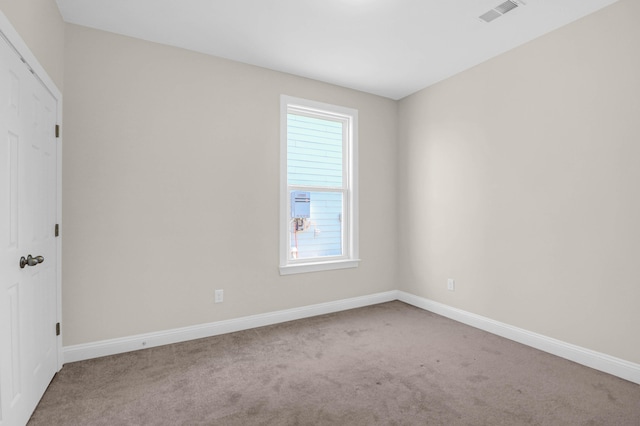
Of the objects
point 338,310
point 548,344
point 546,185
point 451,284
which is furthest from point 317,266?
point 546,185

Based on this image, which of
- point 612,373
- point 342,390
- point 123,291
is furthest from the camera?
point 123,291

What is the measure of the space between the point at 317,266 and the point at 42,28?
3.08 meters

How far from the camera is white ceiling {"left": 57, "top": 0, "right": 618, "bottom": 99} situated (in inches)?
96.7

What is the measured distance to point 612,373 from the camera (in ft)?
7.95

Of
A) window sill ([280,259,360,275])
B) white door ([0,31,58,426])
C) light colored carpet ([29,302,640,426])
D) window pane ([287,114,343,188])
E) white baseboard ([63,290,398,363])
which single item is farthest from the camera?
window pane ([287,114,343,188])

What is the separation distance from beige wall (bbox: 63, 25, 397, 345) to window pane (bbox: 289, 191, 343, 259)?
0.30 metres

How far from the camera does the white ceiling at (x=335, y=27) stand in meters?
2.46

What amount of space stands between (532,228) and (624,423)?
60.9 inches

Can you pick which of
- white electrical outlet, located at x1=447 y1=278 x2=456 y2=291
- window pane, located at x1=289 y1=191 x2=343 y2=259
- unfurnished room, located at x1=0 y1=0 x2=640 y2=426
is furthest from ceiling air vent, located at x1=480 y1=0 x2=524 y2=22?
white electrical outlet, located at x1=447 y1=278 x2=456 y2=291

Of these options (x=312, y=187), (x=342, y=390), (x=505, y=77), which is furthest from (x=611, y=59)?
(x=342, y=390)

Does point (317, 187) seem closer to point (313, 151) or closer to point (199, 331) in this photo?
point (313, 151)

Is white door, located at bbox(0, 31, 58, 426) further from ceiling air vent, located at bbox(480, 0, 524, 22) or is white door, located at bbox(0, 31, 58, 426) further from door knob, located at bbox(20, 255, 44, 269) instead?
ceiling air vent, located at bbox(480, 0, 524, 22)

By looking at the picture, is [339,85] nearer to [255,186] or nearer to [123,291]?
[255,186]

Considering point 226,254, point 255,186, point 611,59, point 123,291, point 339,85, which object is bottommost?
point 123,291
